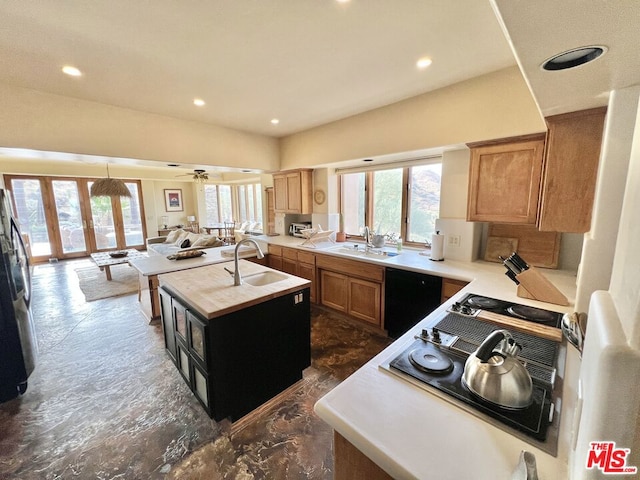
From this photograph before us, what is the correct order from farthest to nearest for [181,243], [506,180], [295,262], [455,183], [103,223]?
[103,223] < [181,243] < [295,262] < [455,183] < [506,180]

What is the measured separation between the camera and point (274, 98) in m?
2.68

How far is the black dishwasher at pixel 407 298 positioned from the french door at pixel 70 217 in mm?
7396

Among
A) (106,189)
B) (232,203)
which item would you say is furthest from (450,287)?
(232,203)

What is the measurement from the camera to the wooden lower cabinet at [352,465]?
771mm

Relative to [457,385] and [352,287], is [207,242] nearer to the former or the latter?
[352,287]

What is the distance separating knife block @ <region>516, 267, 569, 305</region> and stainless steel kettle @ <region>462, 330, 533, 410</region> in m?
1.13

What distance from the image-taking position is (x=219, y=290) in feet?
6.54

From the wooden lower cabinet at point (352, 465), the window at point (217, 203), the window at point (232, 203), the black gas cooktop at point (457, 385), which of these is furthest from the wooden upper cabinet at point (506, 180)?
the window at point (217, 203)

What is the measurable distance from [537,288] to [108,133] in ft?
13.6

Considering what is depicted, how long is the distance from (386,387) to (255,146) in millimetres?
3908

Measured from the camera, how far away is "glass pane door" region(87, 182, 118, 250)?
7.18m

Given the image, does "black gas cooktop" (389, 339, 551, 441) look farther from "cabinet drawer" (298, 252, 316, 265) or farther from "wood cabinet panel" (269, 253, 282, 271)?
"wood cabinet panel" (269, 253, 282, 271)

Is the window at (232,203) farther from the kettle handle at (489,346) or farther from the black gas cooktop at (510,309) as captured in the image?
the kettle handle at (489,346)

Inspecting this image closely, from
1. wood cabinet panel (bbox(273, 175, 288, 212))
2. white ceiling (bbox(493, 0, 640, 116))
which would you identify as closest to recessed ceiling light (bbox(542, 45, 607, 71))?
white ceiling (bbox(493, 0, 640, 116))
